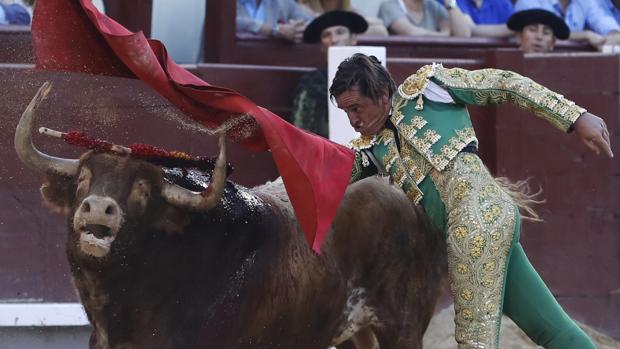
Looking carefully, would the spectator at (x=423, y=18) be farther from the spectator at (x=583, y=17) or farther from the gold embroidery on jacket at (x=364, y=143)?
the gold embroidery on jacket at (x=364, y=143)

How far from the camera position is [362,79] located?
13.0ft

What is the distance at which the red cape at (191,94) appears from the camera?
12.8ft

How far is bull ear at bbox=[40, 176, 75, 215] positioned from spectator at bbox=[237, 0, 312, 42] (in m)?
2.82

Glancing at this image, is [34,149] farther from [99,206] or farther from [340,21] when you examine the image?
[340,21]

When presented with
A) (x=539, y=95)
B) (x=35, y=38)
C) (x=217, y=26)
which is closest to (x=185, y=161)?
(x=35, y=38)

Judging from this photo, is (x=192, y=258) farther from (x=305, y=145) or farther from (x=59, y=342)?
(x=59, y=342)

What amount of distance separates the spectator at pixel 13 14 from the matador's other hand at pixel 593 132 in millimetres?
3328

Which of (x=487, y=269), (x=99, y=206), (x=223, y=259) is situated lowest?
(x=223, y=259)

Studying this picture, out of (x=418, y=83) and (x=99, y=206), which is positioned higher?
(x=418, y=83)

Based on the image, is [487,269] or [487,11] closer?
[487,269]

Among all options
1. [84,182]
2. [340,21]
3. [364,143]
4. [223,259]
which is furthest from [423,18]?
[84,182]

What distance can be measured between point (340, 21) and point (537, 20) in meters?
1.16

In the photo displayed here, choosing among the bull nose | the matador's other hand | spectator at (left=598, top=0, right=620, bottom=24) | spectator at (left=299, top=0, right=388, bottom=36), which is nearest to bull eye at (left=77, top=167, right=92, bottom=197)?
the bull nose

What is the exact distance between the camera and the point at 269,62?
21.8 feet
